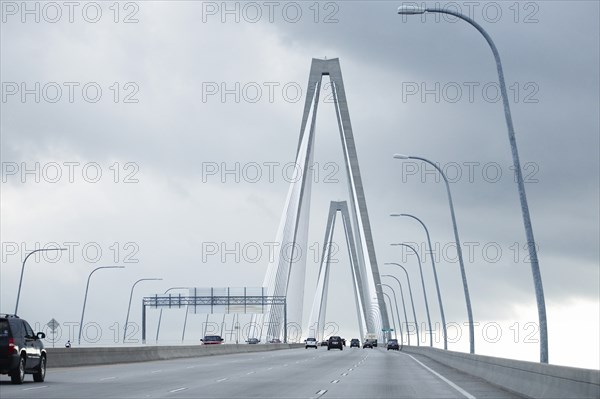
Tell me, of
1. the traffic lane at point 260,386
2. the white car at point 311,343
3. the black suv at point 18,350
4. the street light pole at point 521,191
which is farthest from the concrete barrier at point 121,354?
the white car at point 311,343

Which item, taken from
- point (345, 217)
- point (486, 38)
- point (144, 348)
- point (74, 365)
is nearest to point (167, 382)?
point (486, 38)

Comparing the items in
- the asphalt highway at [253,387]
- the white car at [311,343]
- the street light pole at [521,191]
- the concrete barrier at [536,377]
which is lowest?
the asphalt highway at [253,387]

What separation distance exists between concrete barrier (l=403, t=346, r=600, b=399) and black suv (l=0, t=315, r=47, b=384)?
529 inches

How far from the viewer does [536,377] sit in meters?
24.7

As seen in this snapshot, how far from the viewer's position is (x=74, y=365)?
47656 millimetres

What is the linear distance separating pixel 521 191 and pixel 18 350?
14.4 metres

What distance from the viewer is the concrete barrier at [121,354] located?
46.1 metres

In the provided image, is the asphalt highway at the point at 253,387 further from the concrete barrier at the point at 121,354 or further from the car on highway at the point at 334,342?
the car on highway at the point at 334,342

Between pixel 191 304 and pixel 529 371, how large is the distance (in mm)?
97733

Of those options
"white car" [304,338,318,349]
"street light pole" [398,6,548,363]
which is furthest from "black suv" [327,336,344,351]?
"street light pole" [398,6,548,363]

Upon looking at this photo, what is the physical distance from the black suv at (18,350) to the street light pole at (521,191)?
13.7m

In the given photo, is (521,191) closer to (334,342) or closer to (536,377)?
(536,377)

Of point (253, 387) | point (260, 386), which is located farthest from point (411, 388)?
point (253, 387)

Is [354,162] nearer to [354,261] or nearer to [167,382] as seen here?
[354,261]
